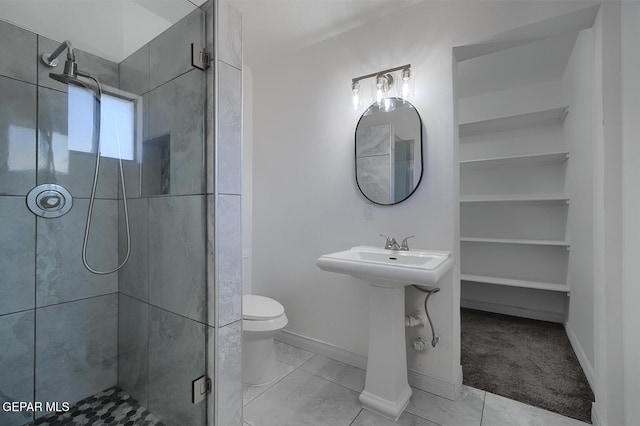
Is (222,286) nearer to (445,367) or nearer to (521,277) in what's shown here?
(445,367)

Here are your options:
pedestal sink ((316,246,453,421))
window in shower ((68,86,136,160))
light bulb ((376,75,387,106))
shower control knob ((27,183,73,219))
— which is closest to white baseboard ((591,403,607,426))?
pedestal sink ((316,246,453,421))

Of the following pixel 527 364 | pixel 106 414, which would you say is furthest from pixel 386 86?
pixel 106 414

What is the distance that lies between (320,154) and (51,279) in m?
1.79

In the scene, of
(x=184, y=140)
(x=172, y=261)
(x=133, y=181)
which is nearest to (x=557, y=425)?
(x=172, y=261)

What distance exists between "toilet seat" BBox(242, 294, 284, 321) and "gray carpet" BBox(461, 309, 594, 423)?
1.35 metres

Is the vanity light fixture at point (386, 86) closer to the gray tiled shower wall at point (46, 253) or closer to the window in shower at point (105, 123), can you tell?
the window in shower at point (105, 123)

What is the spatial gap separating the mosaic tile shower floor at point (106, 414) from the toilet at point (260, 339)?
610mm

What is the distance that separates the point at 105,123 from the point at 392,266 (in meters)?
1.58

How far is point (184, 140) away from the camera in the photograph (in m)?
1.29

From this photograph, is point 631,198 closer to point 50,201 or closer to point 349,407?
point 349,407

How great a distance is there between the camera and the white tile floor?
155 cm

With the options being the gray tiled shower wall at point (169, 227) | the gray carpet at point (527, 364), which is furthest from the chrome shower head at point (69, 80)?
the gray carpet at point (527, 364)

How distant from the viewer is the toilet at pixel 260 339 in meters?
1.81

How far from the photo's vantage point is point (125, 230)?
1.50 meters
